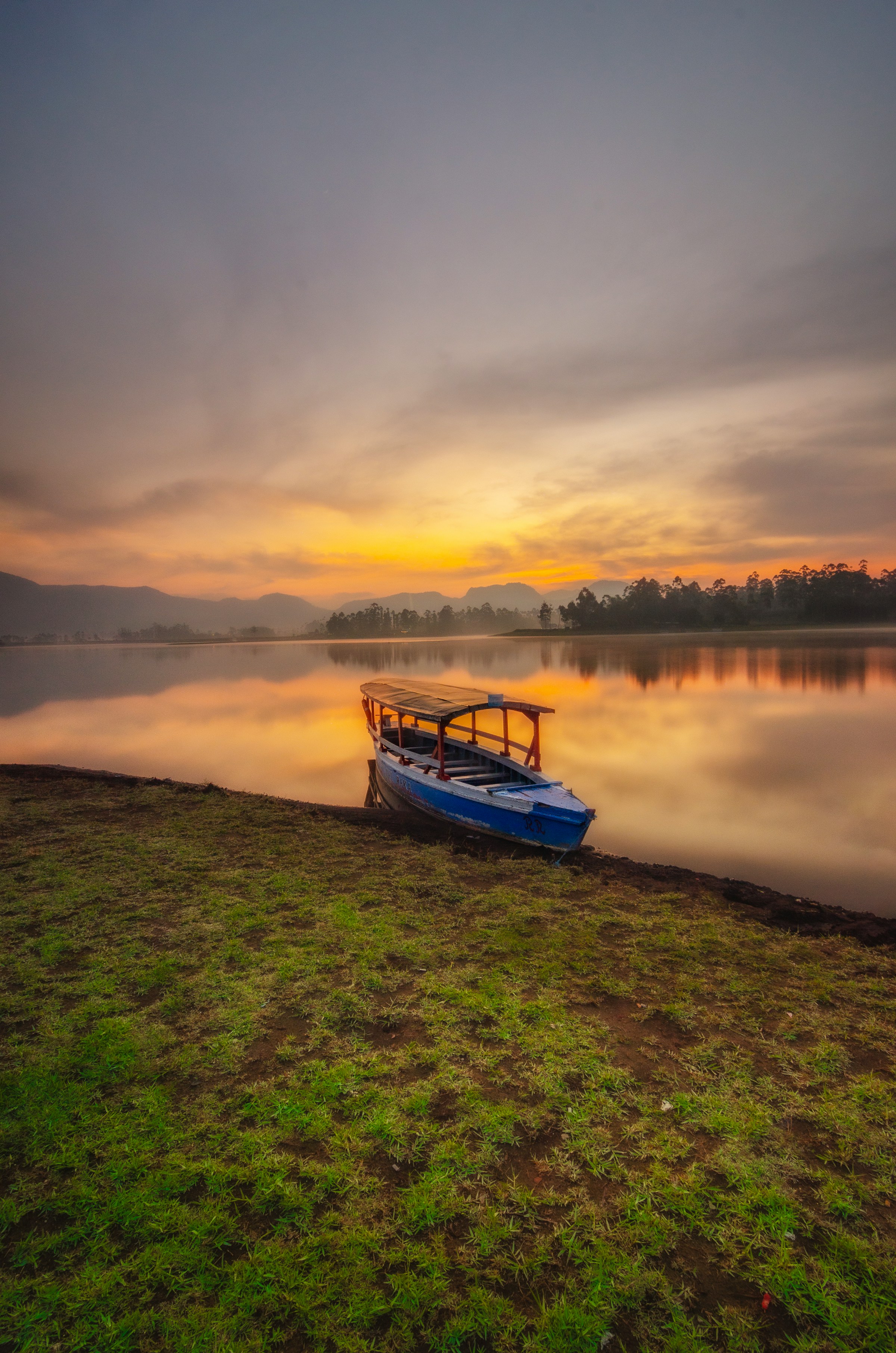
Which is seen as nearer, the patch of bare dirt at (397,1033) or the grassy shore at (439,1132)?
the grassy shore at (439,1132)

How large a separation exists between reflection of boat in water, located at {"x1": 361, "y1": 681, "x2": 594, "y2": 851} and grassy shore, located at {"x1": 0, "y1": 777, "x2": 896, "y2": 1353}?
3.02 m

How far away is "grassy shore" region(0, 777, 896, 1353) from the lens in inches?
132

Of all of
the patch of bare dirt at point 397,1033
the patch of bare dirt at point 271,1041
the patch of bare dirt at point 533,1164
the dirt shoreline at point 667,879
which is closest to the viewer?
the patch of bare dirt at point 533,1164

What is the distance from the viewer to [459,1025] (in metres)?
6.13

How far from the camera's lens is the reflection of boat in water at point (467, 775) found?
39.0 ft

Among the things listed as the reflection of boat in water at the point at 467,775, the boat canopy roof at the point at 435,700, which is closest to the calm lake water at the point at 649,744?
the reflection of boat in water at the point at 467,775

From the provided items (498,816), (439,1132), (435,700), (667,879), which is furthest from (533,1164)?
(435,700)

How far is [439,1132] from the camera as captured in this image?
4.66 metres

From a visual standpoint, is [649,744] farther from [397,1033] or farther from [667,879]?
[397,1033]

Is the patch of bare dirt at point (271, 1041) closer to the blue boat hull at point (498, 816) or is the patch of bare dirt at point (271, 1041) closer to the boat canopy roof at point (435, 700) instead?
the blue boat hull at point (498, 816)

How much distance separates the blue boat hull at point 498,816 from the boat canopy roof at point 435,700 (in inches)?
68.4

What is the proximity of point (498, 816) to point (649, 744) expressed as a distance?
1596cm

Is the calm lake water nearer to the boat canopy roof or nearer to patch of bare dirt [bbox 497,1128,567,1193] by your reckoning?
the boat canopy roof

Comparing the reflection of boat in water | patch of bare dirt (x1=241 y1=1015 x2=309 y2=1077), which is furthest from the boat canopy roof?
patch of bare dirt (x1=241 y1=1015 x2=309 y2=1077)
